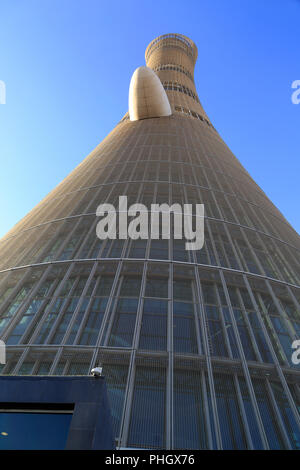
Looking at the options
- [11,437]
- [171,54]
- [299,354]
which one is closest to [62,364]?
[11,437]

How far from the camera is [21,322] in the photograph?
33.1 ft

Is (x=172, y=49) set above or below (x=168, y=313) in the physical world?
above

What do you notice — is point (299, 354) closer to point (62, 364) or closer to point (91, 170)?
point (62, 364)

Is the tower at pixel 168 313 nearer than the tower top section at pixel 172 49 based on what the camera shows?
Yes

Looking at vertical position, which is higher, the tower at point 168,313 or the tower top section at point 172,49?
the tower top section at point 172,49

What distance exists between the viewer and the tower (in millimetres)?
7441

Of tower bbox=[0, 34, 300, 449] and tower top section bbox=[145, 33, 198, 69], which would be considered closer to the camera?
tower bbox=[0, 34, 300, 449]

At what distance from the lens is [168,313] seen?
32.0ft

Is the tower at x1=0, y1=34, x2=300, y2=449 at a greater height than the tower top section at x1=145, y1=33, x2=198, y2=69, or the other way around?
the tower top section at x1=145, y1=33, x2=198, y2=69

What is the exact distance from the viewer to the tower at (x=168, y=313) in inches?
293

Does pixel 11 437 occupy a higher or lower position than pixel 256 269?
lower

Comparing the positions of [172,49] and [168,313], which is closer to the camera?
[168,313]

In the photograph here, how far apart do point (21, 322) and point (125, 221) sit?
5914 millimetres
